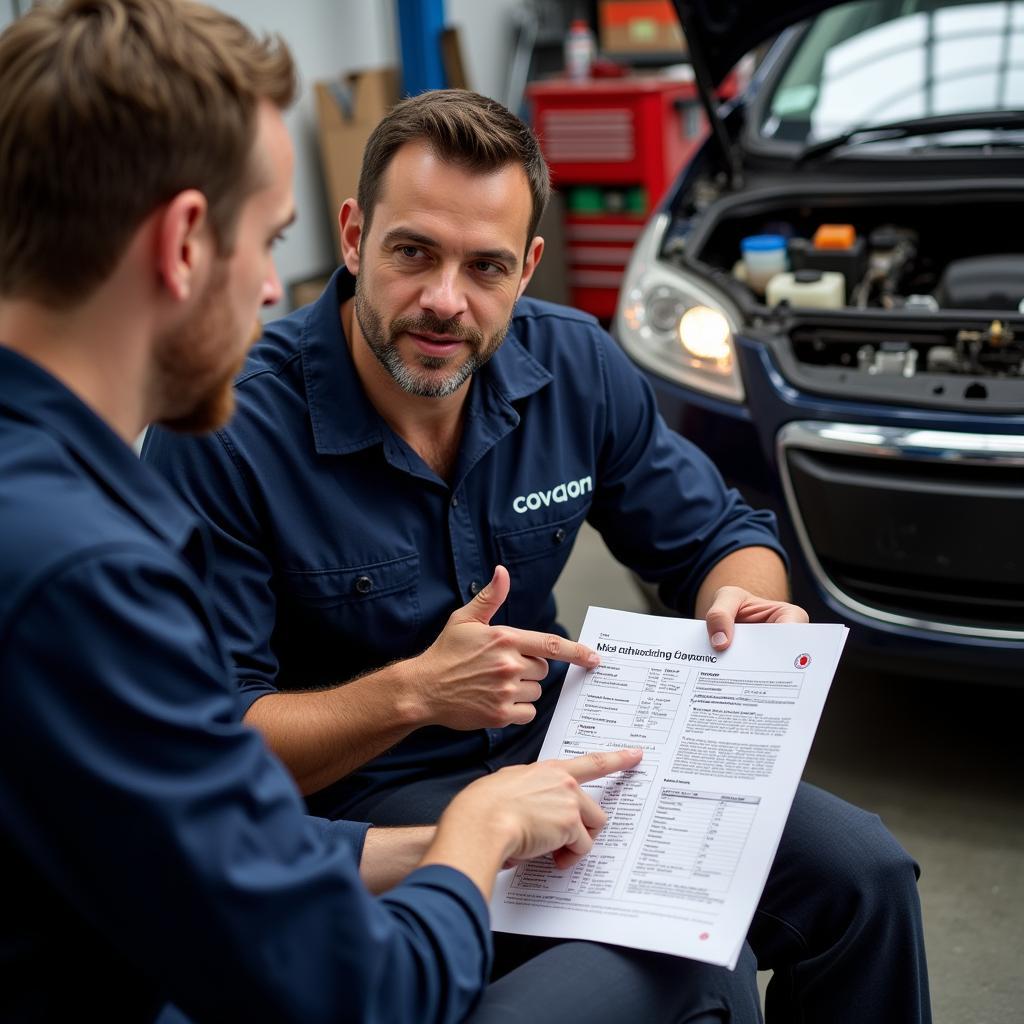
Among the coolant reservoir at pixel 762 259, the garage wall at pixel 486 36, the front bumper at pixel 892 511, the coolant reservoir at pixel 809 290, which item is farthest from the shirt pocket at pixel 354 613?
the garage wall at pixel 486 36

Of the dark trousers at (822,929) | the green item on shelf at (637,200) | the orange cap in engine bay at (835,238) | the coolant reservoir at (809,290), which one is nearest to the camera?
the dark trousers at (822,929)

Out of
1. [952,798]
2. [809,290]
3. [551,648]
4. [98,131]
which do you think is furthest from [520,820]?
[809,290]

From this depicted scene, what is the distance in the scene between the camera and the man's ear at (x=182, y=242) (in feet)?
2.96

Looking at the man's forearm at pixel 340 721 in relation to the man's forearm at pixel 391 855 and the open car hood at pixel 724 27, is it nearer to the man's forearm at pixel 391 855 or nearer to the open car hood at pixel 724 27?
the man's forearm at pixel 391 855

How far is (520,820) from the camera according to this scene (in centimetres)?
113

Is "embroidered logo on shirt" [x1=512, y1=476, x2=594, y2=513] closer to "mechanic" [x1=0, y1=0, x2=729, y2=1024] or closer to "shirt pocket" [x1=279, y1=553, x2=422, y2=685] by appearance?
"shirt pocket" [x1=279, y1=553, x2=422, y2=685]

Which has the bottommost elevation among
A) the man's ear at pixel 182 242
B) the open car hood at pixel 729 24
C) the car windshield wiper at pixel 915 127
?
the car windshield wiper at pixel 915 127

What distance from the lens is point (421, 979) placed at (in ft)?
3.15

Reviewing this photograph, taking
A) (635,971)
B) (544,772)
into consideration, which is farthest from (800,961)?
(544,772)

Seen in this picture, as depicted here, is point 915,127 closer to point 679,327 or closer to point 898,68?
point 898,68

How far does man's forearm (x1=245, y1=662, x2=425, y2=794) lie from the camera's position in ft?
4.64

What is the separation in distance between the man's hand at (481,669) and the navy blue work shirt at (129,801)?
44cm

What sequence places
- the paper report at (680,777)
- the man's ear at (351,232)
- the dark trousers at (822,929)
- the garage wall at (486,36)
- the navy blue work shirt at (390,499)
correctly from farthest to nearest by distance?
A: 1. the garage wall at (486,36)
2. the man's ear at (351,232)
3. the navy blue work shirt at (390,499)
4. the dark trousers at (822,929)
5. the paper report at (680,777)

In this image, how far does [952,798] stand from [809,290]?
3.22 ft
